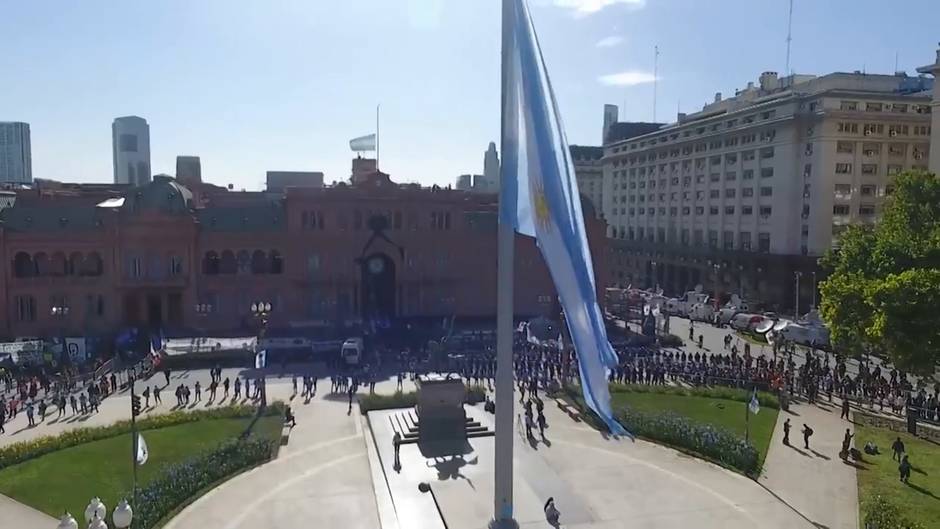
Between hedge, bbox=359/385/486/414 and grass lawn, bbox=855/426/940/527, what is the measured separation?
15.8m

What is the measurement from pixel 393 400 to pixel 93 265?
30479 millimetres

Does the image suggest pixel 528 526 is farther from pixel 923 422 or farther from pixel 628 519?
pixel 923 422

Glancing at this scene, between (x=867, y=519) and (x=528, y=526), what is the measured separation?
9.17m

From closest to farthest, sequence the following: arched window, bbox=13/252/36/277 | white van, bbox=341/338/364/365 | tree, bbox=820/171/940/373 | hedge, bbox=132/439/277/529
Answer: hedge, bbox=132/439/277/529 → tree, bbox=820/171/940/373 → white van, bbox=341/338/364/365 → arched window, bbox=13/252/36/277

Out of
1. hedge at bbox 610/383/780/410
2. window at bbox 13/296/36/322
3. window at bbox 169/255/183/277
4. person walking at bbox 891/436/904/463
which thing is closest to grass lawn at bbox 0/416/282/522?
hedge at bbox 610/383/780/410

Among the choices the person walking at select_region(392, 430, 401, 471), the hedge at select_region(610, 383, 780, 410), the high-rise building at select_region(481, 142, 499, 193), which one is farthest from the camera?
the high-rise building at select_region(481, 142, 499, 193)

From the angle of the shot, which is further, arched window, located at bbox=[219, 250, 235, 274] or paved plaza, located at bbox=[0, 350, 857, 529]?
A: arched window, located at bbox=[219, 250, 235, 274]

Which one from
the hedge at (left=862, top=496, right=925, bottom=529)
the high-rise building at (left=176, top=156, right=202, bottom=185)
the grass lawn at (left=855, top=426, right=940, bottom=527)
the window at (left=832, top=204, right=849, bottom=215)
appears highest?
the high-rise building at (left=176, top=156, right=202, bottom=185)

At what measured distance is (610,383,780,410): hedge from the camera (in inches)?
1275

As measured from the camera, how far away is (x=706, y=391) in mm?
33844

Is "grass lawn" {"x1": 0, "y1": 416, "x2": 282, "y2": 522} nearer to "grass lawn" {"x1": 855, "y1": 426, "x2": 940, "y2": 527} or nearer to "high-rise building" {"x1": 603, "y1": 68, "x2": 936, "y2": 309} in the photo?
"grass lawn" {"x1": 855, "y1": 426, "x2": 940, "y2": 527}

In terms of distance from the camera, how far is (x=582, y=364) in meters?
12.3

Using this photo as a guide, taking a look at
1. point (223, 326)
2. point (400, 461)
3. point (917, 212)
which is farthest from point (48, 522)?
point (917, 212)

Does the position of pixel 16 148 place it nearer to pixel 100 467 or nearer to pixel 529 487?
pixel 100 467
